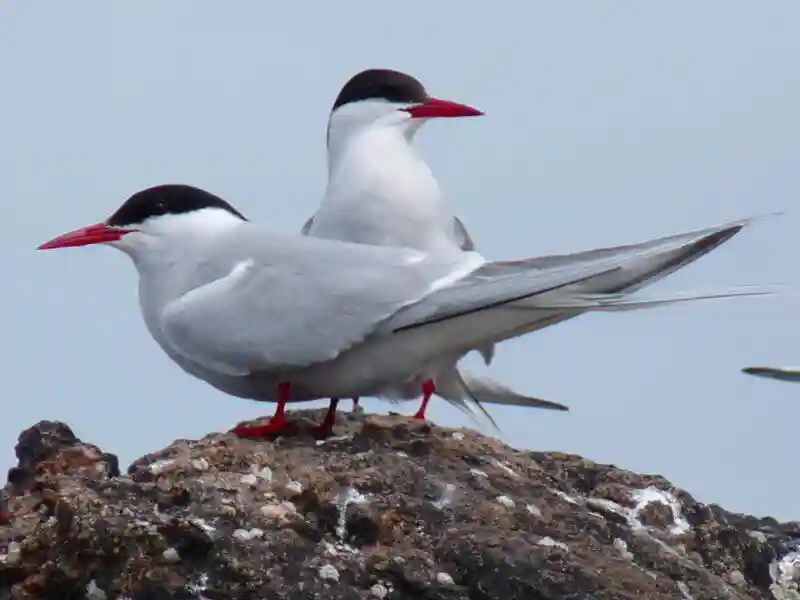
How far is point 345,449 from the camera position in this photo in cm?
561

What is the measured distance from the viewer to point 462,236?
26.9 ft

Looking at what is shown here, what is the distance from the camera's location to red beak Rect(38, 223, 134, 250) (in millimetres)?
6512

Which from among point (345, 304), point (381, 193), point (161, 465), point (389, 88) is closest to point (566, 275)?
point (345, 304)

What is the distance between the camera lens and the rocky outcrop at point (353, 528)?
15.7 feet

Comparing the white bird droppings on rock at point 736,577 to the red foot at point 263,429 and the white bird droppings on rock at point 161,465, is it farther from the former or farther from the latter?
the white bird droppings on rock at point 161,465

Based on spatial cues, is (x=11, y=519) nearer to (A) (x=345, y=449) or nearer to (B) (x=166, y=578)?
(B) (x=166, y=578)

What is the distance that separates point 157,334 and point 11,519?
1295mm

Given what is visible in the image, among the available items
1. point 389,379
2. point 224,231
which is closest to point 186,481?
point 389,379

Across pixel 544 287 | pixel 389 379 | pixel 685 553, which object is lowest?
pixel 685 553

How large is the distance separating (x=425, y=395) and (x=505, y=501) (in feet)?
4.25

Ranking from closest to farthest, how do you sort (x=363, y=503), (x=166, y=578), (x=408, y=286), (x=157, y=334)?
1. (x=166, y=578)
2. (x=363, y=503)
3. (x=408, y=286)
4. (x=157, y=334)

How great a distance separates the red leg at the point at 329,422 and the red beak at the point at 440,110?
248 centimetres

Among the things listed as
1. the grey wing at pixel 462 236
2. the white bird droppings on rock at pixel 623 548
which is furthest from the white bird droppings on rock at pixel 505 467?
the grey wing at pixel 462 236

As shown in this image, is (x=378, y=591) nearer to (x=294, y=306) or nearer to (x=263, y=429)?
(x=263, y=429)
